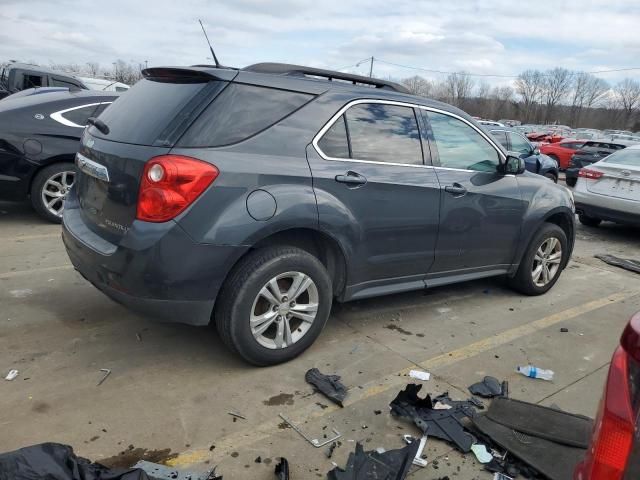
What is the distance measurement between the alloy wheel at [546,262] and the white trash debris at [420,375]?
2.15m

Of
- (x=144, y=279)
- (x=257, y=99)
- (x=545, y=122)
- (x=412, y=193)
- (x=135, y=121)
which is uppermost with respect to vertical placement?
(x=545, y=122)

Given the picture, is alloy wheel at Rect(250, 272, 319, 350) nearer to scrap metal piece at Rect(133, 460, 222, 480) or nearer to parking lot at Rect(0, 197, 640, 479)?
parking lot at Rect(0, 197, 640, 479)

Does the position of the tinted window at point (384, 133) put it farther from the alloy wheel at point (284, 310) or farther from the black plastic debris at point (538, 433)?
the black plastic debris at point (538, 433)

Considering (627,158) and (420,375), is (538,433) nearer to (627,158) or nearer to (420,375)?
(420,375)

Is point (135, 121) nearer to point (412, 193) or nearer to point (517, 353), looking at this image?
point (412, 193)

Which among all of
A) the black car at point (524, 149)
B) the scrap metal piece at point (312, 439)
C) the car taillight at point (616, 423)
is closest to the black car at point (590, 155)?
the black car at point (524, 149)

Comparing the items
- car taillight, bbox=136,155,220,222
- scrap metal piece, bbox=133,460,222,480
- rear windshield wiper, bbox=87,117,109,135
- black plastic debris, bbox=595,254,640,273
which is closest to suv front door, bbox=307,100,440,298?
car taillight, bbox=136,155,220,222

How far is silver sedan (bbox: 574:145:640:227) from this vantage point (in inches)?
311

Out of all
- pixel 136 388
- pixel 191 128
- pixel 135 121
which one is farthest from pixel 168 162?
pixel 136 388

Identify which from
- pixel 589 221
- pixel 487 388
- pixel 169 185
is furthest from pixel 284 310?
pixel 589 221

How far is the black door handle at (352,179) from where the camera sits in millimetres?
3459

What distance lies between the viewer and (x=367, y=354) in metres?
3.78

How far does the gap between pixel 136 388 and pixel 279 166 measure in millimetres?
1584

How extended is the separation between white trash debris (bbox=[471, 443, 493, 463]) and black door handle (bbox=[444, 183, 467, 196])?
195 centimetres
